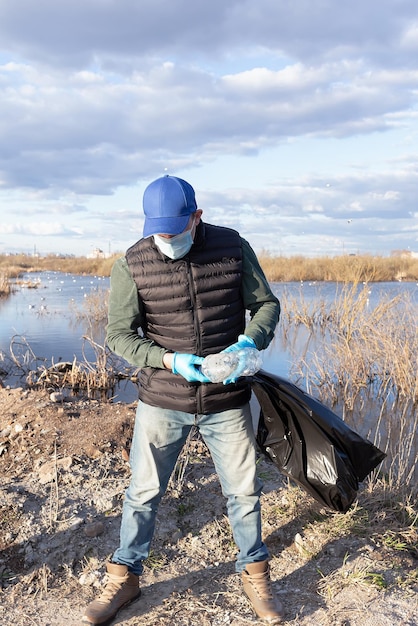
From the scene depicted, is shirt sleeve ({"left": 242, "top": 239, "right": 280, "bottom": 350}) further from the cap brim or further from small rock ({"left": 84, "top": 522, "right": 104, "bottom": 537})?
small rock ({"left": 84, "top": 522, "right": 104, "bottom": 537})

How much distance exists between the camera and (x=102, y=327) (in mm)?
12789

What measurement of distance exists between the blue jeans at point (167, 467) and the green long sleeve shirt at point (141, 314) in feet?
0.88

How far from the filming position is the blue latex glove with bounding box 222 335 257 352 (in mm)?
2153

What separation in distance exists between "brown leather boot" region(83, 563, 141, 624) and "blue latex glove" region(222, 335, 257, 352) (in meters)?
1.07

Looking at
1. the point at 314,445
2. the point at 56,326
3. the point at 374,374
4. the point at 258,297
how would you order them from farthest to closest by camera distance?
the point at 56,326 → the point at 374,374 → the point at 314,445 → the point at 258,297

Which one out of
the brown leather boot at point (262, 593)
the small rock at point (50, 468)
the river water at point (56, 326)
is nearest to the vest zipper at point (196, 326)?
the brown leather boot at point (262, 593)

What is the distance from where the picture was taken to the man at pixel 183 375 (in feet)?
7.40

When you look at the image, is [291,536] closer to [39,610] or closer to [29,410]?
[39,610]

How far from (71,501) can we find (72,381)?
4083mm

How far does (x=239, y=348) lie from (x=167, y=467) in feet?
2.12

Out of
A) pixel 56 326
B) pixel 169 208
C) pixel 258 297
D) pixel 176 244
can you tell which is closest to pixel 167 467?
pixel 258 297

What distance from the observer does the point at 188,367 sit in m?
2.15

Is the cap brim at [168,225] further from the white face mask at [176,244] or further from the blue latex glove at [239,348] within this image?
the blue latex glove at [239,348]

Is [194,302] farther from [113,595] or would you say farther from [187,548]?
[187,548]
